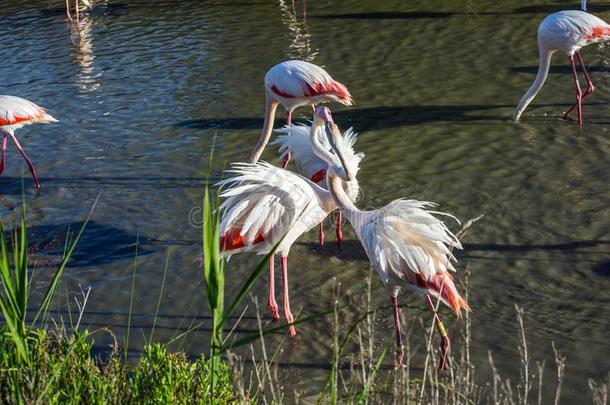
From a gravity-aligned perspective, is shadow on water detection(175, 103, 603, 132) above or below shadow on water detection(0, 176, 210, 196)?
above

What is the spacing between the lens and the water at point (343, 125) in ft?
17.6

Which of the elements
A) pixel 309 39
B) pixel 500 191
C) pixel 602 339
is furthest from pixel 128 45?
pixel 602 339

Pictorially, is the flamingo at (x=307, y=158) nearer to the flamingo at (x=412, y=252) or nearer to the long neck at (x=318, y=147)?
the long neck at (x=318, y=147)

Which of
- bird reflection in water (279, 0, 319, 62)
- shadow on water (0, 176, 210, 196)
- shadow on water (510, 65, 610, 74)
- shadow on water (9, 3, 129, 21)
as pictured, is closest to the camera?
shadow on water (0, 176, 210, 196)

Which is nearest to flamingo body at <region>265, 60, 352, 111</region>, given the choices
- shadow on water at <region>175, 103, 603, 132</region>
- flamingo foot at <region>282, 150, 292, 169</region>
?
flamingo foot at <region>282, 150, 292, 169</region>

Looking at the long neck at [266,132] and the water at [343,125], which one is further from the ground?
the long neck at [266,132]

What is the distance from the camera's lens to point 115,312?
5.51m

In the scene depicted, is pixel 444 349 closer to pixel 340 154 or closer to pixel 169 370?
pixel 340 154

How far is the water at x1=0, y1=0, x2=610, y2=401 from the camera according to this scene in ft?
17.6

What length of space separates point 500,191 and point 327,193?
78.0 inches

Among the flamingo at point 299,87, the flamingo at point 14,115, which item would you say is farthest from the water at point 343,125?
the flamingo at point 299,87

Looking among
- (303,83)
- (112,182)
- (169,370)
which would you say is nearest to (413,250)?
(169,370)

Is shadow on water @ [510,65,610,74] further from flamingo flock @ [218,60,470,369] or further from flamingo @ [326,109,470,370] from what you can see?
flamingo @ [326,109,470,370]

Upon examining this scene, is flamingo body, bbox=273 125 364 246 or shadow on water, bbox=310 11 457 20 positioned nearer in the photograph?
flamingo body, bbox=273 125 364 246
